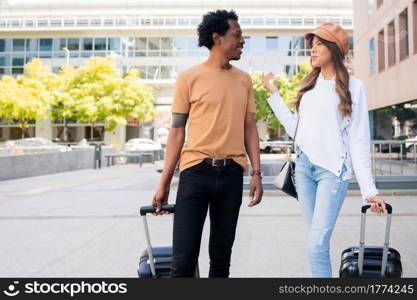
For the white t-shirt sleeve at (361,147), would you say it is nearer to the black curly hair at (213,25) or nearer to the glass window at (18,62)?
the black curly hair at (213,25)

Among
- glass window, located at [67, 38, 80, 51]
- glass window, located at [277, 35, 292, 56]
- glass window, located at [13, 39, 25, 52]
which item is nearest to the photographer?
glass window, located at [277, 35, 292, 56]

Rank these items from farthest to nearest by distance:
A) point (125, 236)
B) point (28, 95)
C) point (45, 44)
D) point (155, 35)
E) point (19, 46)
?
1. point (19, 46)
2. point (45, 44)
3. point (155, 35)
4. point (28, 95)
5. point (125, 236)

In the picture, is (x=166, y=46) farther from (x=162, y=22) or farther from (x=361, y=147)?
(x=361, y=147)

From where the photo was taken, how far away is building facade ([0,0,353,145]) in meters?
41.7

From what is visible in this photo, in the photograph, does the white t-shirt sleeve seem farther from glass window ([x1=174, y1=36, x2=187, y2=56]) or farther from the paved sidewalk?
glass window ([x1=174, y1=36, x2=187, y2=56])

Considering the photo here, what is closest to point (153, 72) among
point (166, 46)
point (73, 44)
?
point (166, 46)

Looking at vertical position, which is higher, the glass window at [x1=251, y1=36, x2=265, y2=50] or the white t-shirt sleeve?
the glass window at [x1=251, y1=36, x2=265, y2=50]

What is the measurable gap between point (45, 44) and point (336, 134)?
44.9 meters

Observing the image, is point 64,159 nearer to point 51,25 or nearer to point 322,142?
point 322,142

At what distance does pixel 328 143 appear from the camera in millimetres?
2592

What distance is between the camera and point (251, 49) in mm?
42125

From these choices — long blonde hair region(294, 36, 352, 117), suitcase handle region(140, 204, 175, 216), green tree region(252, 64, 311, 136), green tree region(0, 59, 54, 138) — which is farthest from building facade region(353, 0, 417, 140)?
green tree region(0, 59, 54, 138)

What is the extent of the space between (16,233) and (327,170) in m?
4.81

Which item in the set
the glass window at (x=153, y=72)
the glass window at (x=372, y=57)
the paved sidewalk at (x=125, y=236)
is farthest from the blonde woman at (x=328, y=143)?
the glass window at (x=153, y=72)
